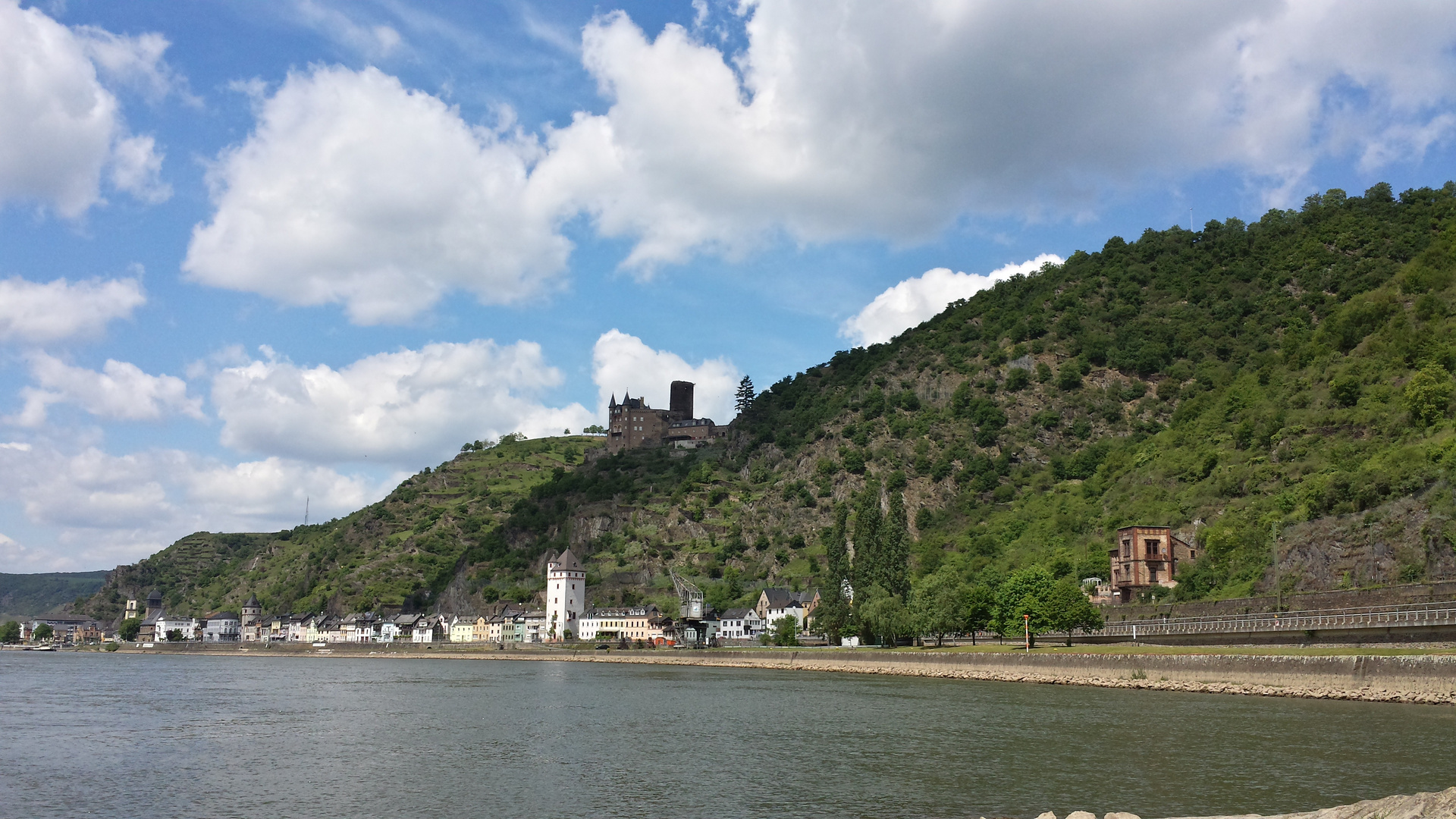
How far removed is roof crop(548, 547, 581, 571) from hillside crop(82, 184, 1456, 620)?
14.6ft

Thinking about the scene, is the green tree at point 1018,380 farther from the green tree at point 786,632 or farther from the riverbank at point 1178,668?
the riverbank at point 1178,668

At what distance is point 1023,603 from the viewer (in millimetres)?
82125

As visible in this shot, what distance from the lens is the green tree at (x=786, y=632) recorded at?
118312 mm

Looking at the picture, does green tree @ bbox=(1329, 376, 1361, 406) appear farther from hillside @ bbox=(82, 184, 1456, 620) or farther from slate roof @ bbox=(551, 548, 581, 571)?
slate roof @ bbox=(551, 548, 581, 571)

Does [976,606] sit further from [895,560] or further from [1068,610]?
[895,560]

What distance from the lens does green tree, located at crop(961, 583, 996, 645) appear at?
87.0 meters

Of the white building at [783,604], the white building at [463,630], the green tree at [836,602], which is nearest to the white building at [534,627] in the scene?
the white building at [463,630]

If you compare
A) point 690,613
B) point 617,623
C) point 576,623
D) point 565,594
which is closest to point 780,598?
point 690,613

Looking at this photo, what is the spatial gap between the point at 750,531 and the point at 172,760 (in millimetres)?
131839

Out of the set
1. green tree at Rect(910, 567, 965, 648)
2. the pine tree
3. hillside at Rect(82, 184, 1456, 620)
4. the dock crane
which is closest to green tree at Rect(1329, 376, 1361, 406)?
hillside at Rect(82, 184, 1456, 620)

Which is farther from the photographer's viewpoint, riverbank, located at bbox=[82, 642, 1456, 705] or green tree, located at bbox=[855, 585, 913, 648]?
green tree, located at bbox=[855, 585, 913, 648]

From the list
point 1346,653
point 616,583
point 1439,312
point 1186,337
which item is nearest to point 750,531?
point 616,583

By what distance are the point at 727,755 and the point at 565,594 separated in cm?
13122

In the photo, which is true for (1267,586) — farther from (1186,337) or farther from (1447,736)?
(1186,337)
